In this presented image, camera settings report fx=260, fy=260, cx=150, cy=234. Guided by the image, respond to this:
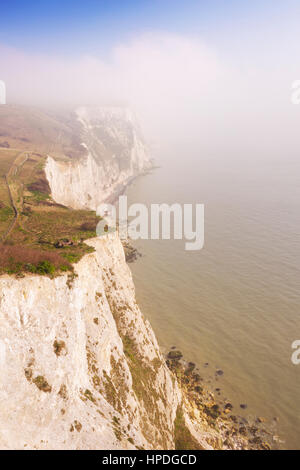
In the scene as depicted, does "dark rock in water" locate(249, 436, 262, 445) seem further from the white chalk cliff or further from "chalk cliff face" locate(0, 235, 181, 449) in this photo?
"chalk cliff face" locate(0, 235, 181, 449)

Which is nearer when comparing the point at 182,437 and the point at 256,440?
the point at 182,437

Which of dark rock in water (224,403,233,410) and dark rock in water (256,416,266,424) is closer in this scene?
dark rock in water (256,416,266,424)
